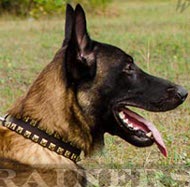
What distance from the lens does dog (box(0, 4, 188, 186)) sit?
11.5 feet

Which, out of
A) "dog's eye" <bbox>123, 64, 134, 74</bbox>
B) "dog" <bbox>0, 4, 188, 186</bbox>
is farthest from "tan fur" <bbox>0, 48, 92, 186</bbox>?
"dog's eye" <bbox>123, 64, 134, 74</bbox>

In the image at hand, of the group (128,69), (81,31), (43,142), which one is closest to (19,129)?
(43,142)

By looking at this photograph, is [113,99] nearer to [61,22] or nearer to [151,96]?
[151,96]

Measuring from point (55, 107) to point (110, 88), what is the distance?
15.3 inches

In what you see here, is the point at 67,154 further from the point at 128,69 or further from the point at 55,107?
the point at 128,69

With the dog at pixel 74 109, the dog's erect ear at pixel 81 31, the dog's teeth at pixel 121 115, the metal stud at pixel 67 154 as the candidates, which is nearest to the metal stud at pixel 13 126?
the dog at pixel 74 109

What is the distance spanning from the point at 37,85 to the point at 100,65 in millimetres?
390

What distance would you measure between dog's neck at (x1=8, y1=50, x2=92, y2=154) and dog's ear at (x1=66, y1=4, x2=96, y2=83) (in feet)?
0.21

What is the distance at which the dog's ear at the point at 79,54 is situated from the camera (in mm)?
3576

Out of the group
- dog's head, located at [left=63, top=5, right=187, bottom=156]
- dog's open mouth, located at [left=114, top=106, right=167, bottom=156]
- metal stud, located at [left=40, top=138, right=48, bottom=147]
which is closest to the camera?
metal stud, located at [left=40, top=138, right=48, bottom=147]

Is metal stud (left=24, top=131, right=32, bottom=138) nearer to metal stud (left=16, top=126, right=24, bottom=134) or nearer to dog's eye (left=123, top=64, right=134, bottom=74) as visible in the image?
metal stud (left=16, top=126, right=24, bottom=134)

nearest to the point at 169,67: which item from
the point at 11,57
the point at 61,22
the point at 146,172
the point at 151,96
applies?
the point at 11,57

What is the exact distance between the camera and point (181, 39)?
14.4 m

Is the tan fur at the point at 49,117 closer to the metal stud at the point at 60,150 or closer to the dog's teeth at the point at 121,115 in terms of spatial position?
the metal stud at the point at 60,150
